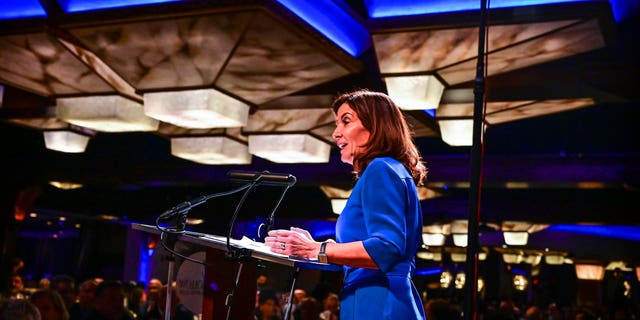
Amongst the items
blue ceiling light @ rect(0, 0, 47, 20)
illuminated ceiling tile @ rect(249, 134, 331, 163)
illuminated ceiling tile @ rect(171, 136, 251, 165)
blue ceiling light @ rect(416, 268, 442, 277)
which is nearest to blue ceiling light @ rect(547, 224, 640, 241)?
blue ceiling light @ rect(416, 268, 442, 277)

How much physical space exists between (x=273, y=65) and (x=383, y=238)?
12.0 feet

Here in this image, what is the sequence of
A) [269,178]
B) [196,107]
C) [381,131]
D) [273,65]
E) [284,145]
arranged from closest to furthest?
[381,131]
[269,178]
[273,65]
[196,107]
[284,145]

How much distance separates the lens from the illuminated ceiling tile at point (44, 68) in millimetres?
5219

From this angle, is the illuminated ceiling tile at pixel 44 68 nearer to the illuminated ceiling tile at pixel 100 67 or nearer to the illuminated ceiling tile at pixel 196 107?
the illuminated ceiling tile at pixel 100 67

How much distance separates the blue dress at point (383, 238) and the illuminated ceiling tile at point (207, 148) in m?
6.37

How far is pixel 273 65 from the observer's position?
5117 millimetres

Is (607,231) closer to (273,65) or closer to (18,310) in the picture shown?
(273,65)

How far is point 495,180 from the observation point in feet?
32.0

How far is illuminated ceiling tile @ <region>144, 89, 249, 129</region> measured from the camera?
18.5ft

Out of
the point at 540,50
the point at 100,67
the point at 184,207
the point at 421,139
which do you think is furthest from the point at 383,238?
the point at 421,139

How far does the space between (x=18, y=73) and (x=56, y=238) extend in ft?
66.5

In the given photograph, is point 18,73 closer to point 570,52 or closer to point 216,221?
point 570,52

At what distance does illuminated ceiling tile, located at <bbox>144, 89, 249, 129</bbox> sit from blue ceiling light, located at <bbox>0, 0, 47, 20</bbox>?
1.05 meters

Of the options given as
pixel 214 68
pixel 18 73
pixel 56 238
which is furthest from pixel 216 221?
pixel 56 238
